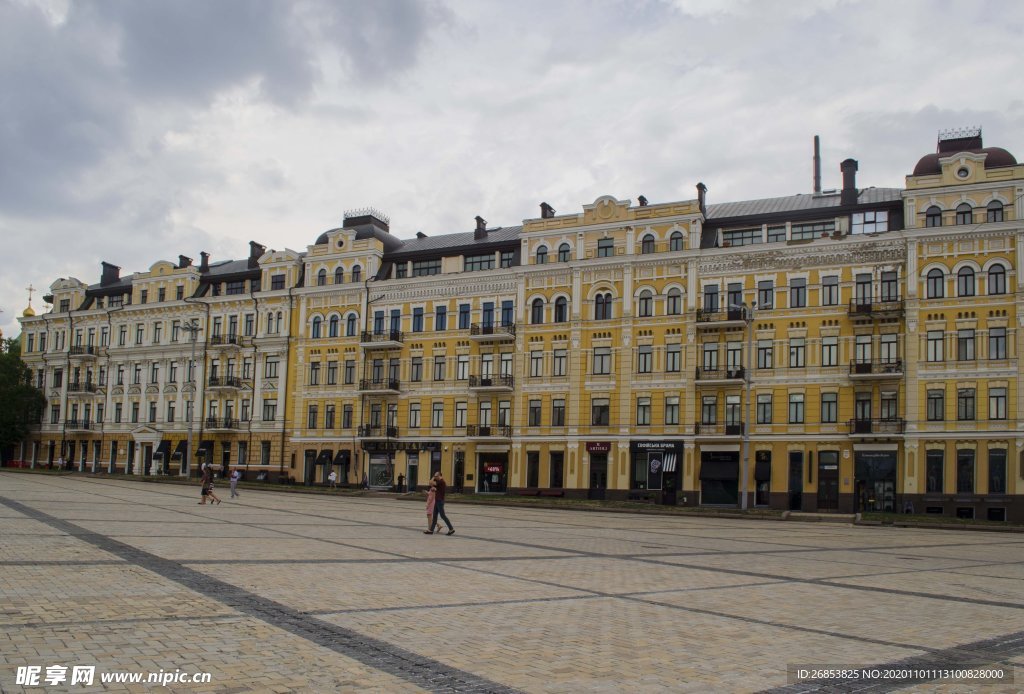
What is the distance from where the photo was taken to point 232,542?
1970 centimetres

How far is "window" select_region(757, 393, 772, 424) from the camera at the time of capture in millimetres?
50188

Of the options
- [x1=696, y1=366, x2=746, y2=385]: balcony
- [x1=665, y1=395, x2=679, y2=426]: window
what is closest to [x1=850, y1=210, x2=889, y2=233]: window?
[x1=696, y1=366, x2=746, y2=385]: balcony

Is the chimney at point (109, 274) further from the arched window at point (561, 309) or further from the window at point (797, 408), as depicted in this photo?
the window at point (797, 408)

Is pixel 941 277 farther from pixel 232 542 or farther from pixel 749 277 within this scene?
pixel 232 542

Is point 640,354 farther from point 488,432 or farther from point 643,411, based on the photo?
point 488,432

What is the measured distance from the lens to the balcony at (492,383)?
57.4 meters

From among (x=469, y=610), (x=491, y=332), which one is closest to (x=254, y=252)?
(x=491, y=332)

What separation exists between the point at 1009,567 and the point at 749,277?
104 feet

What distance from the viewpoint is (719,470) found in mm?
50844

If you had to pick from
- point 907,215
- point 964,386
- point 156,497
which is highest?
point 907,215

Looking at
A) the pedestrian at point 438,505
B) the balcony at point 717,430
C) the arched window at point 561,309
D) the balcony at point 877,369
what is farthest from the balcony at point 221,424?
the pedestrian at point 438,505

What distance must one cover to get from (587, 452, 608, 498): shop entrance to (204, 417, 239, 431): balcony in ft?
94.6

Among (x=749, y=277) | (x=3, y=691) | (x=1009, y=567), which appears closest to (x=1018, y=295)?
(x=749, y=277)

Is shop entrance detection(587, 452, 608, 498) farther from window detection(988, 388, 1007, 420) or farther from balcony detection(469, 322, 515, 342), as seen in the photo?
window detection(988, 388, 1007, 420)
